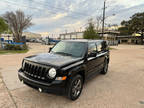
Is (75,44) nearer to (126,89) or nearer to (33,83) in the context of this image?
(33,83)

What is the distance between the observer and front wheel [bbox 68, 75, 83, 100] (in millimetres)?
2543

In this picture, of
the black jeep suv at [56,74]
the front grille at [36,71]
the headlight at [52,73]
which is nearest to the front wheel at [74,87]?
the black jeep suv at [56,74]

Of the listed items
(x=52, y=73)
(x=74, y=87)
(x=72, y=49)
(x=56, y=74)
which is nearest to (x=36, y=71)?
(x=52, y=73)

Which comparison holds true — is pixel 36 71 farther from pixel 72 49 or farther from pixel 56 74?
pixel 72 49

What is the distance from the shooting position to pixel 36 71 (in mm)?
2566

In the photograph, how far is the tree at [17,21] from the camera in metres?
25.8

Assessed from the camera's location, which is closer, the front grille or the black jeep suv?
the black jeep suv

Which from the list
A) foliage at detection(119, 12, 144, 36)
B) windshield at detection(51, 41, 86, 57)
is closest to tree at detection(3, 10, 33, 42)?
windshield at detection(51, 41, 86, 57)

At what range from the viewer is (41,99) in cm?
281

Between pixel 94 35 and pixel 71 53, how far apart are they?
52.2ft

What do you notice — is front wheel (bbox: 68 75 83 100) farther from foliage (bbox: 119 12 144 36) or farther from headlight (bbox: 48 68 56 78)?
foliage (bbox: 119 12 144 36)

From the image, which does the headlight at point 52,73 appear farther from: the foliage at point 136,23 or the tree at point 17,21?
the foliage at point 136,23

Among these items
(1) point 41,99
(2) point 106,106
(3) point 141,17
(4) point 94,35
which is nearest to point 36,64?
(1) point 41,99

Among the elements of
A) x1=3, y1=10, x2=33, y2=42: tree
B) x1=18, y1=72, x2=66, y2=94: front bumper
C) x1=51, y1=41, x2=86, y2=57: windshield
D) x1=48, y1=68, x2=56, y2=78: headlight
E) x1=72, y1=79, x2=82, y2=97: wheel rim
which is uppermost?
x1=3, y1=10, x2=33, y2=42: tree
